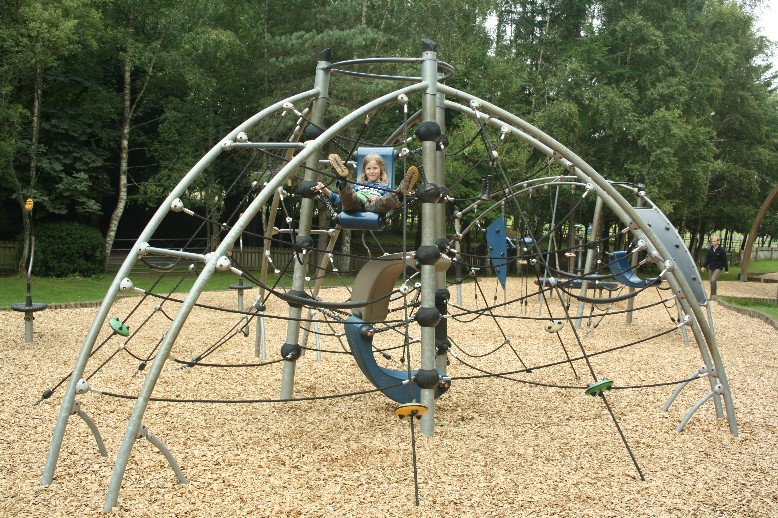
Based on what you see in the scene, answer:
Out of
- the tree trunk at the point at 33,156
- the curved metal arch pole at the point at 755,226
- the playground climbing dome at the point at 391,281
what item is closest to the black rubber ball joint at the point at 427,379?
the playground climbing dome at the point at 391,281

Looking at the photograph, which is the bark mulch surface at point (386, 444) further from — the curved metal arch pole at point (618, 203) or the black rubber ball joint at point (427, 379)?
the curved metal arch pole at point (618, 203)

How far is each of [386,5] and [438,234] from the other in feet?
55.1

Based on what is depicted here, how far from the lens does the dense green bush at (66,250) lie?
57.3ft

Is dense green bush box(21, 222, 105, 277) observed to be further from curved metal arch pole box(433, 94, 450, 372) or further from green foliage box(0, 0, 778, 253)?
curved metal arch pole box(433, 94, 450, 372)

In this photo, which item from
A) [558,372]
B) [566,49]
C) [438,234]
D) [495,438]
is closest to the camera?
[495,438]

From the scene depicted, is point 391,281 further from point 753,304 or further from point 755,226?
point 755,226

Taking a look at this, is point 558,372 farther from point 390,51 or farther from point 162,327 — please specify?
point 390,51

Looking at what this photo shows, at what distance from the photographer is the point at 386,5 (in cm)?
2114

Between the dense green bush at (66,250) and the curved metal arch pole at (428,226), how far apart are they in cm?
1450

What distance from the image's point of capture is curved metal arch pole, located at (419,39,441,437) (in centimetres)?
514

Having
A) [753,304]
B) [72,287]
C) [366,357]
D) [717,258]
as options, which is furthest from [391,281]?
[717,258]

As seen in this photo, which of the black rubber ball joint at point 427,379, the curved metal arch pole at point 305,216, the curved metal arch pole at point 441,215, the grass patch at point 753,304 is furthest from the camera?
the grass patch at point 753,304

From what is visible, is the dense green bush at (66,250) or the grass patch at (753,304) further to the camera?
the dense green bush at (66,250)

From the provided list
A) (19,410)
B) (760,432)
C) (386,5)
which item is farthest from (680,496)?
(386,5)
